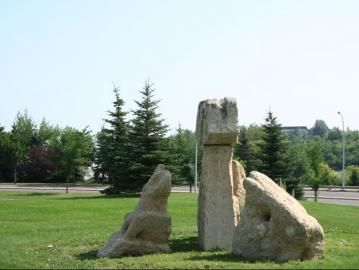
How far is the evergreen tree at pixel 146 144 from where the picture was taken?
115 feet

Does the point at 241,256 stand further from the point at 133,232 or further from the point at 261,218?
the point at 133,232

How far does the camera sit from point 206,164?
1181 cm

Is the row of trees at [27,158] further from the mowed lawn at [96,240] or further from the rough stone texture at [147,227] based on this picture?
the rough stone texture at [147,227]

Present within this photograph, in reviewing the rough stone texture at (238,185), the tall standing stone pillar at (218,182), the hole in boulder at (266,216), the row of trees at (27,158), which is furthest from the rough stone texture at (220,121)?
the row of trees at (27,158)

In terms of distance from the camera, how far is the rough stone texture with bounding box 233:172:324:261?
9.53 m

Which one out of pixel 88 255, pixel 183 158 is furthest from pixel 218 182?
pixel 183 158

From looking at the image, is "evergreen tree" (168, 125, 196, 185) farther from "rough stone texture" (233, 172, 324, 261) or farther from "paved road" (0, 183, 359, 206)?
"rough stone texture" (233, 172, 324, 261)

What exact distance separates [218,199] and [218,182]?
1.19 feet

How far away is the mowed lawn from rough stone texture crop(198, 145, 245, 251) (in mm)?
509

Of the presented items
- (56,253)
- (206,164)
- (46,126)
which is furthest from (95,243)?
(46,126)

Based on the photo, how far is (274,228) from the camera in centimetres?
973

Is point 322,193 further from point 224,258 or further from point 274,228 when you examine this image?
point 274,228

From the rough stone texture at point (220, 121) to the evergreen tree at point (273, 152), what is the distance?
25.6 m

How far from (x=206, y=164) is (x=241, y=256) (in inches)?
92.2
